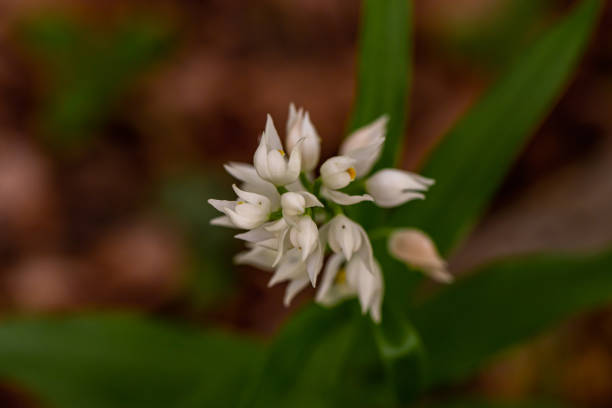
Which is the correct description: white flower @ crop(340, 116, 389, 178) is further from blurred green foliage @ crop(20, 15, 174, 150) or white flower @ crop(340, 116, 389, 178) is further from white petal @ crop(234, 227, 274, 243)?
blurred green foliage @ crop(20, 15, 174, 150)

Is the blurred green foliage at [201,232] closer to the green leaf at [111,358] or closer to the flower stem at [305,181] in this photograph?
the green leaf at [111,358]

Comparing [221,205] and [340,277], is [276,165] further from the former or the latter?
[340,277]

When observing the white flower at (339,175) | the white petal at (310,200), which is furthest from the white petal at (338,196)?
the white petal at (310,200)

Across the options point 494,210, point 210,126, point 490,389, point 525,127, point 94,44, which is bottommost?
point 490,389

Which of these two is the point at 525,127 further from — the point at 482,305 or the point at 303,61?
the point at 303,61

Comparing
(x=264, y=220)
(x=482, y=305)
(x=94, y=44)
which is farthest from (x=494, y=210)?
(x=94, y=44)

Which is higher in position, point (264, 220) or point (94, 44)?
point (94, 44)

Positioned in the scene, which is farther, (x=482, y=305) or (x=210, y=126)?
(x=210, y=126)
